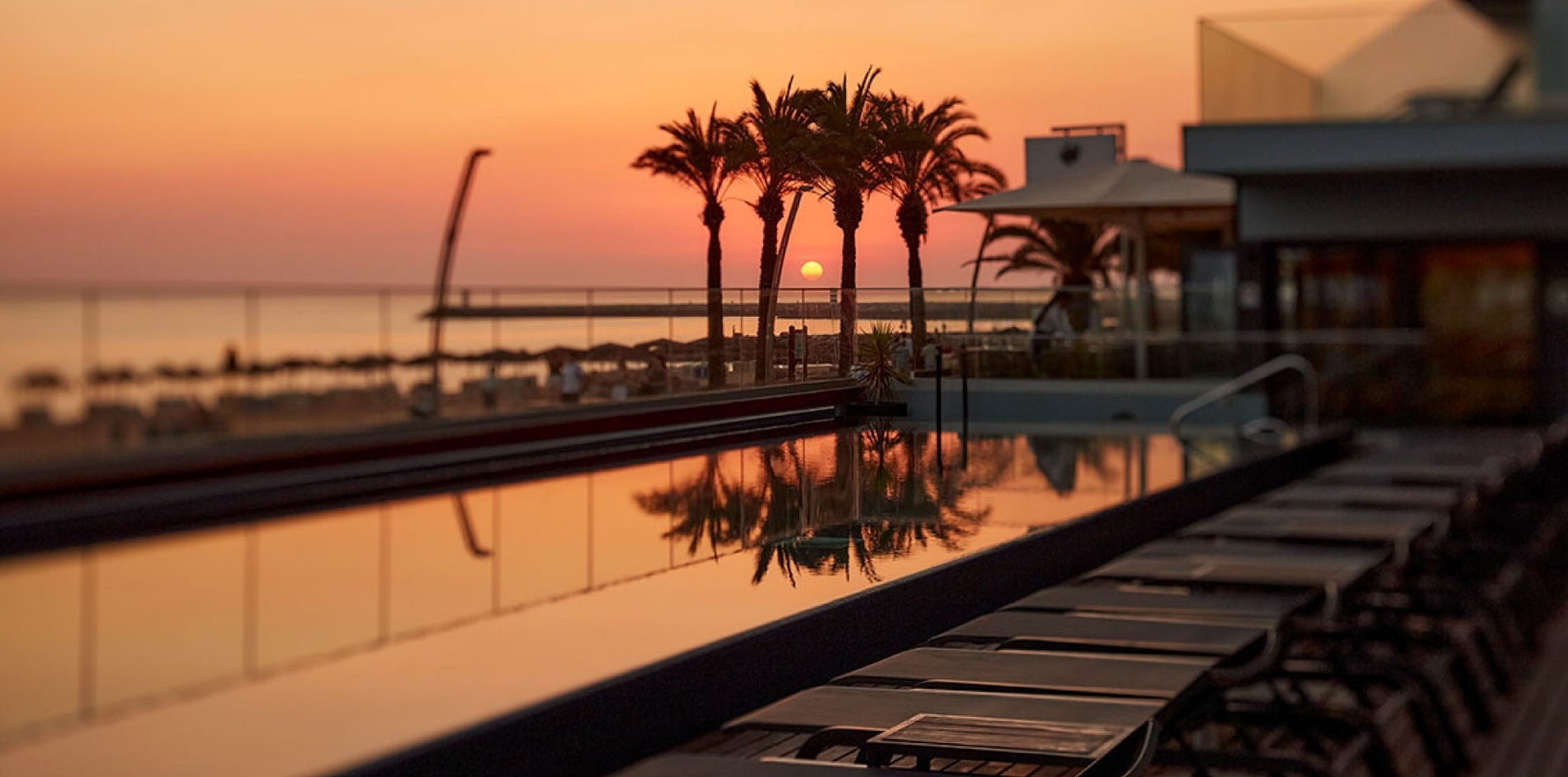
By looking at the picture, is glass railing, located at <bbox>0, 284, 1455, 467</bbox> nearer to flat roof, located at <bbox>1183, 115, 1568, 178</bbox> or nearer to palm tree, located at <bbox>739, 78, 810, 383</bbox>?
palm tree, located at <bbox>739, 78, 810, 383</bbox>

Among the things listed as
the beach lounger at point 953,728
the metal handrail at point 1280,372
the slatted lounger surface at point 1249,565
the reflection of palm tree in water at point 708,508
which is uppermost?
the reflection of palm tree in water at point 708,508

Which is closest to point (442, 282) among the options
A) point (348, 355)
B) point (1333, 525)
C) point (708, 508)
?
point (348, 355)

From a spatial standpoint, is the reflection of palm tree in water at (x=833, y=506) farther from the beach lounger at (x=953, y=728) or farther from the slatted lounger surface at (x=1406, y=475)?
the slatted lounger surface at (x=1406, y=475)

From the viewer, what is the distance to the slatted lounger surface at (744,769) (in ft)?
8.23

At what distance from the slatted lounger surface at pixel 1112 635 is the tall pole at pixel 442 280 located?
2196 mm

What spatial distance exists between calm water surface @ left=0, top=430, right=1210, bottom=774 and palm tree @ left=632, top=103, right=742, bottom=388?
18cm

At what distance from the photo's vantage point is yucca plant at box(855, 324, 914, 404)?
2750 mm

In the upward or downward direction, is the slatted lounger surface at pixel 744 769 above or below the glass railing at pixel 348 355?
below

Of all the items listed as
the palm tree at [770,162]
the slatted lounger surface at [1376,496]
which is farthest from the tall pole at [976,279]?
the slatted lounger surface at [1376,496]

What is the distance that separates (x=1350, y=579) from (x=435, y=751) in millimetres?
5506

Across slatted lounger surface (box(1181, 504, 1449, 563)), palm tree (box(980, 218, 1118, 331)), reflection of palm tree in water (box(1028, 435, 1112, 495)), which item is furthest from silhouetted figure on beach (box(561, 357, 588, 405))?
slatted lounger surface (box(1181, 504, 1449, 563))

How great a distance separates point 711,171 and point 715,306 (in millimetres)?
194

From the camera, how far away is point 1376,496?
35.3 ft

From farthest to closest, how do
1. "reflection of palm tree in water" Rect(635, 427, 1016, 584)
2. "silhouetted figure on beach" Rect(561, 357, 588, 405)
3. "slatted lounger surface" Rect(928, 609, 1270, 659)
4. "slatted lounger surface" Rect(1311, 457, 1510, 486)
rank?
1. "slatted lounger surface" Rect(1311, 457, 1510, 486)
2. "slatted lounger surface" Rect(928, 609, 1270, 659)
3. "reflection of palm tree in water" Rect(635, 427, 1016, 584)
4. "silhouetted figure on beach" Rect(561, 357, 588, 405)
